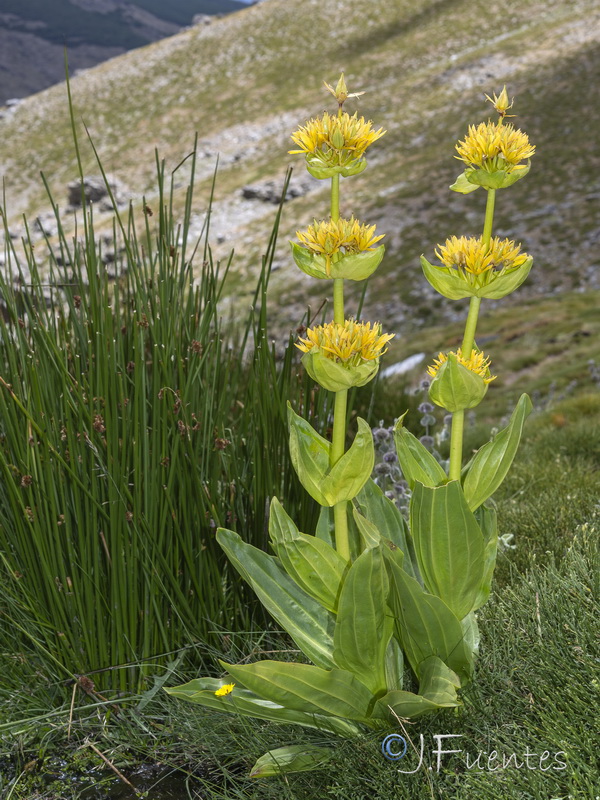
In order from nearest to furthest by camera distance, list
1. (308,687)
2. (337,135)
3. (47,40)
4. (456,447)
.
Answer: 1. (337,135)
2. (308,687)
3. (456,447)
4. (47,40)

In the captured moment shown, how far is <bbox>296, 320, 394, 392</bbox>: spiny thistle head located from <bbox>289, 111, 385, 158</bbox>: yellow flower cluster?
0.35 m

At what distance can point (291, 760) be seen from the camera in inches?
57.2

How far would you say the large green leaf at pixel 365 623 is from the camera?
1.33 metres

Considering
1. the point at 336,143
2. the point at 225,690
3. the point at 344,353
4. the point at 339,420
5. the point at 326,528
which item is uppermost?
the point at 336,143

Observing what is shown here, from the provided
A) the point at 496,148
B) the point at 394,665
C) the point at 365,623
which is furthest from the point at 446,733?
the point at 496,148

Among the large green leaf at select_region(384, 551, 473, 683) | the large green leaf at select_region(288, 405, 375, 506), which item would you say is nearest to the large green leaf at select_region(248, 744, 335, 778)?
the large green leaf at select_region(384, 551, 473, 683)

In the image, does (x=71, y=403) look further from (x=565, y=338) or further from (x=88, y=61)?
(x=88, y=61)

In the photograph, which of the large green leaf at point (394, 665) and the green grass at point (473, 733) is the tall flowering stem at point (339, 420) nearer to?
the large green leaf at point (394, 665)

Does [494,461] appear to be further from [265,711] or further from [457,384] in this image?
[265,711]

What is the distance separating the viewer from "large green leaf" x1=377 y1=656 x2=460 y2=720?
1.34 meters

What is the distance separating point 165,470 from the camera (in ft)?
6.39

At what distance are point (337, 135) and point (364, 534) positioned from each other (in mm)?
806

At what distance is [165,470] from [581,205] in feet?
61.3

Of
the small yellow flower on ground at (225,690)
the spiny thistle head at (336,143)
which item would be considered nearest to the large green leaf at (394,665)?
the small yellow flower on ground at (225,690)
